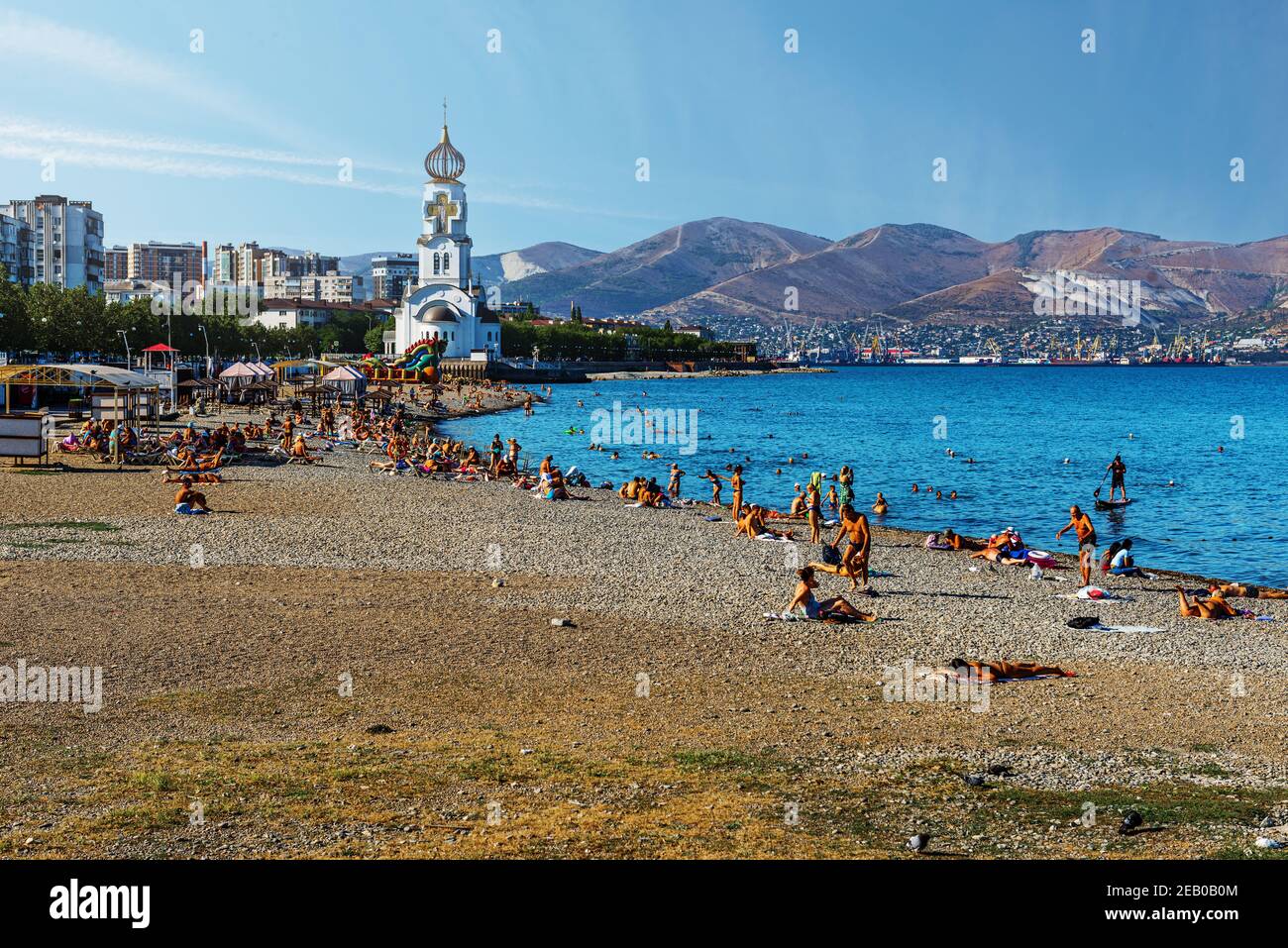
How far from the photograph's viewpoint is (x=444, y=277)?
141500 millimetres

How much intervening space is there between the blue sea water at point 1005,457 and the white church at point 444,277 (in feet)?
49.9

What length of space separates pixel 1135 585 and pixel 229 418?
160 ft

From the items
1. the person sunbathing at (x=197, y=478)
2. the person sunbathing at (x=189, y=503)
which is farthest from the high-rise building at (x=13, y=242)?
the person sunbathing at (x=189, y=503)

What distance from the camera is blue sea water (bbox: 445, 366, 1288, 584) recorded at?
35.1 metres

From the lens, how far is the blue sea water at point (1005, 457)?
35125mm

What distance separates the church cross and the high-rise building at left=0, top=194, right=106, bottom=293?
38.0m

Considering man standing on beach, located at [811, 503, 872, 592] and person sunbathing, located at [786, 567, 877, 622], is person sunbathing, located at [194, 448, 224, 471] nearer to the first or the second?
man standing on beach, located at [811, 503, 872, 592]

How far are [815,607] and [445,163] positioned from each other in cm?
12851

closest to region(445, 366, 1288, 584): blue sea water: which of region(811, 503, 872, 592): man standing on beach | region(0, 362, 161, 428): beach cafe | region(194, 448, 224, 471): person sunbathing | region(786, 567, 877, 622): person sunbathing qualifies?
region(811, 503, 872, 592): man standing on beach

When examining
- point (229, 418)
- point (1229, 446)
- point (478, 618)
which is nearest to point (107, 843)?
point (478, 618)

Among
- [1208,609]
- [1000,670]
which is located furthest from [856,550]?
[1000,670]

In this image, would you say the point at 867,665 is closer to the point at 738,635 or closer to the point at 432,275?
the point at 738,635

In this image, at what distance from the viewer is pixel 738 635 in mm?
16766

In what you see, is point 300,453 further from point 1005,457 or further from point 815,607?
point 1005,457
